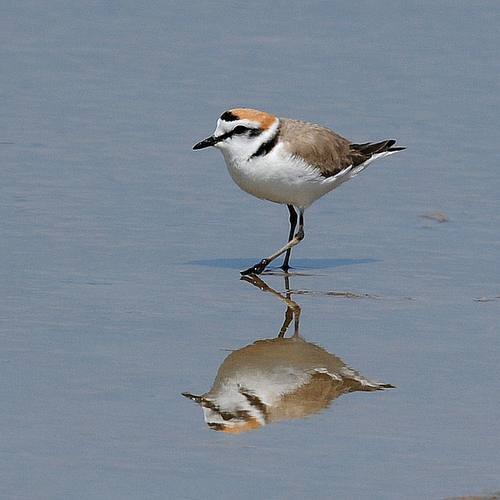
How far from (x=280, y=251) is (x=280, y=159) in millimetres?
575

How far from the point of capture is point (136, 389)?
556 centimetres

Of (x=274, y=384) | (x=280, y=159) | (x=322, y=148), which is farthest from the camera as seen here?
(x=322, y=148)

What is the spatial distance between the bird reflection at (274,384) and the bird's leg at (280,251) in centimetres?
125

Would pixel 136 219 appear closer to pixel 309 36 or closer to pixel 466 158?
pixel 466 158

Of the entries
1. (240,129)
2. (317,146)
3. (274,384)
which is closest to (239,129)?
(240,129)

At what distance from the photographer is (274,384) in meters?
5.72

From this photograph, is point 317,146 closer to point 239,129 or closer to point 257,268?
point 239,129

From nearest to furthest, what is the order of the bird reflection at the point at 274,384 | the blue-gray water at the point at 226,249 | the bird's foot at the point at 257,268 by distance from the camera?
the blue-gray water at the point at 226,249, the bird reflection at the point at 274,384, the bird's foot at the point at 257,268

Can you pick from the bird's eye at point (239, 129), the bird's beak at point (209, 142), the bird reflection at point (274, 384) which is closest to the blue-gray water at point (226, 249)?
the bird reflection at point (274, 384)

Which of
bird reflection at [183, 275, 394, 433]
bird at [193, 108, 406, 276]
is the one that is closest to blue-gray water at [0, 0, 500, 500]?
bird reflection at [183, 275, 394, 433]

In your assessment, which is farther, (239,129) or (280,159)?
(280,159)

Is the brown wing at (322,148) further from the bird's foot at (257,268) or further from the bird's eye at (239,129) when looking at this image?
the bird's foot at (257,268)

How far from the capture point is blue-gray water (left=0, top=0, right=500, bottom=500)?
490 centimetres

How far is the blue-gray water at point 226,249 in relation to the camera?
4.90 m
